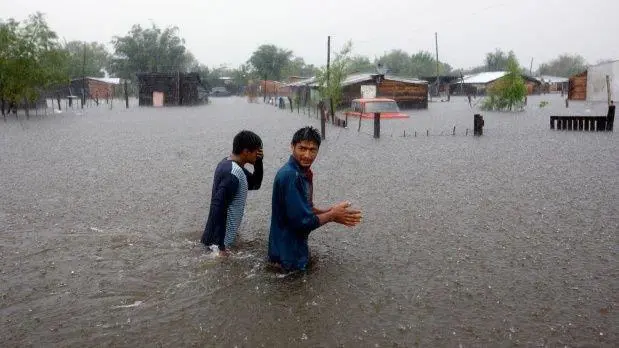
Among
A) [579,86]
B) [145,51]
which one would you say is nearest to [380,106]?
[579,86]

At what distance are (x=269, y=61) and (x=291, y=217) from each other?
312ft

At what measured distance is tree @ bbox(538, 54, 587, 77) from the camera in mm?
112375

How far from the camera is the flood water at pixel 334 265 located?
362cm

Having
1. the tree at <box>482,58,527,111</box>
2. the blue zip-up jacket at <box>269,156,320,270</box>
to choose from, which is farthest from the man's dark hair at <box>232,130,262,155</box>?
the tree at <box>482,58,527,111</box>

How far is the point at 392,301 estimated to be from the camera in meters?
4.09

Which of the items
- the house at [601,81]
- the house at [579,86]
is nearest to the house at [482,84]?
the house at [579,86]

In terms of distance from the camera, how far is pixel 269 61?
316 ft

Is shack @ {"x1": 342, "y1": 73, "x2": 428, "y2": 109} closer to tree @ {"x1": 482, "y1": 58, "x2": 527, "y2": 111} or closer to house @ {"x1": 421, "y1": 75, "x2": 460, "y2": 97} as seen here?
tree @ {"x1": 482, "y1": 58, "x2": 527, "y2": 111}

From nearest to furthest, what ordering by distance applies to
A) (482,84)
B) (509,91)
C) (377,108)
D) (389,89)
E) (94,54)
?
(377,108) < (509,91) < (389,89) < (482,84) < (94,54)

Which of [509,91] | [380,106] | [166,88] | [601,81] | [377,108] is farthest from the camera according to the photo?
[166,88]

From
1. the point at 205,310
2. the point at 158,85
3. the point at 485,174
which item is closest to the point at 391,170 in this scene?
the point at 485,174

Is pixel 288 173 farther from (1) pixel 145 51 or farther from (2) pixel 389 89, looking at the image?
A: (1) pixel 145 51

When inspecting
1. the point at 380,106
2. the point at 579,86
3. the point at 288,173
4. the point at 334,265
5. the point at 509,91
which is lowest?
the point at 334,265

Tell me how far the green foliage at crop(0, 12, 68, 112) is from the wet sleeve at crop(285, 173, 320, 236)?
104ft
